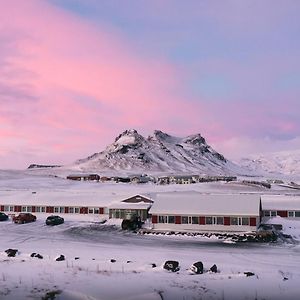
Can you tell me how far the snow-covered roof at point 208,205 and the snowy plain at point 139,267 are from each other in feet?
21.9

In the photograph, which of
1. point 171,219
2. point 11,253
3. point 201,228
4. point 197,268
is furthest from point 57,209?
point 197,268

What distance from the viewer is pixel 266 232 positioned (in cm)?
5541

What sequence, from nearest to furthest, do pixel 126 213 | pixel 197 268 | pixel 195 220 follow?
pixel 197 268, pixel 195 220, pixel 126 213

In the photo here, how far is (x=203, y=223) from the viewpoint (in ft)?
212

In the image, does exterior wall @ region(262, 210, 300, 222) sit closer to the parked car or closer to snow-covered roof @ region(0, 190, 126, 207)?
snow-covered roof @ region(0, 190, 126, 207)

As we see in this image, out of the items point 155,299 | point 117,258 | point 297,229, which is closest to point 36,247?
point 117,258

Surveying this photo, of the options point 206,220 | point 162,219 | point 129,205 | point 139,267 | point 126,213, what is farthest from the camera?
point 129,205

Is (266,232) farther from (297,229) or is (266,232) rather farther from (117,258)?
(117,258)

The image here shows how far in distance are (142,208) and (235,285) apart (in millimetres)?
42091

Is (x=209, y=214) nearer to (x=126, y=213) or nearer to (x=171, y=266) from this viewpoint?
(x=126, y=213)

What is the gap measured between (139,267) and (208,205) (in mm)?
30015

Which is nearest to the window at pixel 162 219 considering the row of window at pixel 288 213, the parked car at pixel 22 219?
the row of window at pixel 288 213

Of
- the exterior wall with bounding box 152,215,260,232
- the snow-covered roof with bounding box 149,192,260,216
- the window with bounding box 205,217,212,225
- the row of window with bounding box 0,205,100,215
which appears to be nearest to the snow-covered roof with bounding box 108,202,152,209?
the row of window with bounding box 0,205,100,215

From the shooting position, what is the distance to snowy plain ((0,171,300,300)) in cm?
3033
